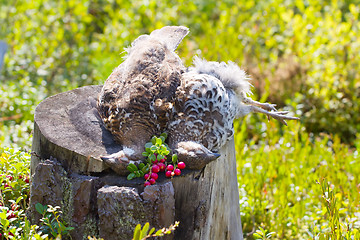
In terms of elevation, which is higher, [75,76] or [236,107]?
[75,76]

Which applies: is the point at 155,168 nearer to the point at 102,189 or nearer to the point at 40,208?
the point at 102,189

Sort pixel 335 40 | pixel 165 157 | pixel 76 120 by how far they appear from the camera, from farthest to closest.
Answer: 1. pixel 335 40
2. pixel 76 120
3. pixel 165 157

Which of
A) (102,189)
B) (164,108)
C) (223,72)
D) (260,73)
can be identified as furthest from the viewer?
(260,73)

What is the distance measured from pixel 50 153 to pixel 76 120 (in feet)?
0.94

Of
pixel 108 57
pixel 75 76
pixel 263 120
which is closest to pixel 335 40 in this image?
pixel 263 120

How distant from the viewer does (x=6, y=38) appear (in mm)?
5730

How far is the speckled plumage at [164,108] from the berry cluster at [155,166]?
44mm

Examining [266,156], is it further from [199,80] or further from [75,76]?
[75,76]

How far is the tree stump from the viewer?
6.23ft

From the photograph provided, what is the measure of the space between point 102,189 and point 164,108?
0.50m

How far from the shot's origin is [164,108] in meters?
2.10

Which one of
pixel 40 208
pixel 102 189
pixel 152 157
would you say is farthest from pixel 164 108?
Answer: pixel 40 208

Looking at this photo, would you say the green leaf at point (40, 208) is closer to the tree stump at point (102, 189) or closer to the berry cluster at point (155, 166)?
the tree stump at point (102, 189)

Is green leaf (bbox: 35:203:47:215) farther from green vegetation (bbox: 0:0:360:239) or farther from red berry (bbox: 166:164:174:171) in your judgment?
green vegetation (bbox: 0:0:360:239)
